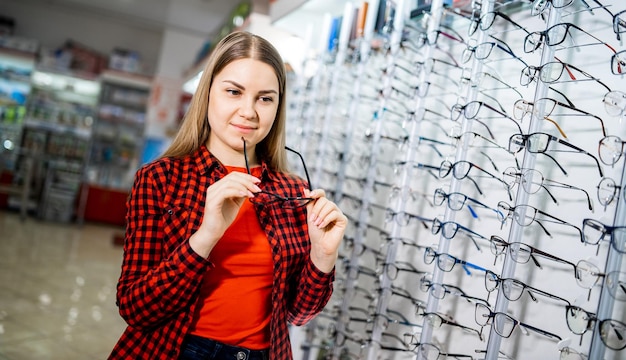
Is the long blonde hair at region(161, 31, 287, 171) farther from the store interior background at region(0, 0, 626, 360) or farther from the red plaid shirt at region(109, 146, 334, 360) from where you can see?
the store interior background at region(0, 0, 626, 360)

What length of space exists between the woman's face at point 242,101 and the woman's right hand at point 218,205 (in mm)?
227

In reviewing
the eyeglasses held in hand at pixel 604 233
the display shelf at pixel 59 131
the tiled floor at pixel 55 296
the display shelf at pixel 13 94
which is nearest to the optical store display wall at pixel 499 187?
the eyeglasses held in hand at pixel 604 233

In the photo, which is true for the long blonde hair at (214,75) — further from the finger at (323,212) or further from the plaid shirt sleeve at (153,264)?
the finger at (323,212)

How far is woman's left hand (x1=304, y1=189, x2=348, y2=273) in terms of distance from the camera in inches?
54.0

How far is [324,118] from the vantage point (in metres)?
3.30

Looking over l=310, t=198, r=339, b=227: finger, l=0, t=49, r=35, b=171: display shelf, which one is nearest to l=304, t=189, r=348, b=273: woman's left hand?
l=310, t=198, r=339, b=227: finger

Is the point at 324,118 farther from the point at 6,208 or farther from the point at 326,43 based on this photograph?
the point at 6,208

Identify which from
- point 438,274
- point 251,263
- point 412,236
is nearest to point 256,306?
point 251,263

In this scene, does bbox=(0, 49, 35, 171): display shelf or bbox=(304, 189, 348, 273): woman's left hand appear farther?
bbox=(0, 49, 35, 171): display shelf

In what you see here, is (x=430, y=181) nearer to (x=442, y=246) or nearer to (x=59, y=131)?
(x=442, y=246)

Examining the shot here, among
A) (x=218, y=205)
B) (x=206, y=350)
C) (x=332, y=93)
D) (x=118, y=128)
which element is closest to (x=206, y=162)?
(x=218, y=205)

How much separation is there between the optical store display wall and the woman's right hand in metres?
0.83

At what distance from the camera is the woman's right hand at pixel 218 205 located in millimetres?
1197

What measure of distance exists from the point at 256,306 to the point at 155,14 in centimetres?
966
